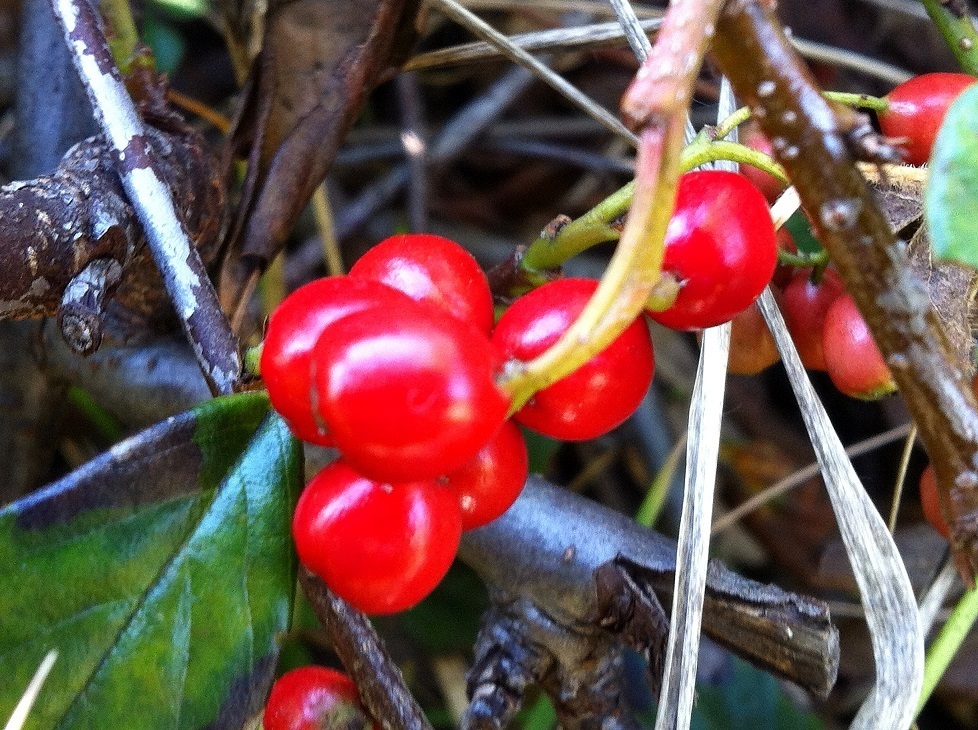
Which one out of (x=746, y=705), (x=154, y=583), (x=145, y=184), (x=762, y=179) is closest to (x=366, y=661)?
(x=154, y=583)

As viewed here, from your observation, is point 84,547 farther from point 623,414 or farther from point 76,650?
point 623,414

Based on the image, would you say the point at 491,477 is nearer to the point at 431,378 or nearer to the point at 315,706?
the point at 431,378

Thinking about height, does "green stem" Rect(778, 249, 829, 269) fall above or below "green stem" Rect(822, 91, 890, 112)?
below

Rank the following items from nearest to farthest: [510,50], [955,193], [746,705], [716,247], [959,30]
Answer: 1. [955,193]
2. [716,247]
3. [959,30]
4. [510,50]
5. [746,705]

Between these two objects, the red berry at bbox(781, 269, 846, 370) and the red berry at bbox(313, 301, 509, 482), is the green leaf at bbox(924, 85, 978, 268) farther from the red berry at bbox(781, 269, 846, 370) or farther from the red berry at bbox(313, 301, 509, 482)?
the red berry at bbox(781, 269, 846, 370)

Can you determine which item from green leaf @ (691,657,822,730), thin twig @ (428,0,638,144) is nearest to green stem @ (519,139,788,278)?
thin twig @ (428,0,638,144)
